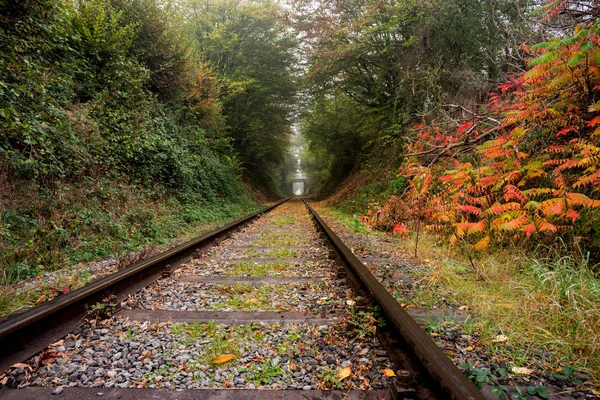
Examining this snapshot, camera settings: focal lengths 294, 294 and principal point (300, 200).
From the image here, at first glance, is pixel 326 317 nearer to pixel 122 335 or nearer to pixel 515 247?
pixel 122 335

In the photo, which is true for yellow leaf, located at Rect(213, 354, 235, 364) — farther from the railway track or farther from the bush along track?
the bush along track

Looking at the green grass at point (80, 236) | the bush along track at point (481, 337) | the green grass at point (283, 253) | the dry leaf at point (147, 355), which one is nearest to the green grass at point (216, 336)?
the dry leaf at point (147, 355)

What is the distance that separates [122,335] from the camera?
2.11m

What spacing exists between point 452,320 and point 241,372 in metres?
1.66

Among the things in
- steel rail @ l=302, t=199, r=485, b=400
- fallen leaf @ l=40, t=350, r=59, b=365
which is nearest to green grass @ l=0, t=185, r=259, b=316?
fallen leaf @ l=40, t=350, r=59, b=365

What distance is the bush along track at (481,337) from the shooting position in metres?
1.56

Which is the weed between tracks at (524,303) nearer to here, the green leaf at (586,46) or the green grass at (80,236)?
the green leaf at (586,46)

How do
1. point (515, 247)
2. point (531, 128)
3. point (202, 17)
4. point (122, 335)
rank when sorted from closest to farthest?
1. point (122, 335)
2. point (515, 247)
3. point (531, 128)
4. point (202, 17)

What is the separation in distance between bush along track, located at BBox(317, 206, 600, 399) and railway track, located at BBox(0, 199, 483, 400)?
1.21ft

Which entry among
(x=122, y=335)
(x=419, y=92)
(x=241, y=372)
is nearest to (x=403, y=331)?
(x=241, y=372)

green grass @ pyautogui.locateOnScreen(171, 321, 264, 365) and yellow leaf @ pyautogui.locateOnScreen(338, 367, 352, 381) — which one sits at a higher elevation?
yellow leaf @ pyautogui.locateOnScreen(338, 367, 352, 381)

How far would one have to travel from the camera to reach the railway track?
5.02ft

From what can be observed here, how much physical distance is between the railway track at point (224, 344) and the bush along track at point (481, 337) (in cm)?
37

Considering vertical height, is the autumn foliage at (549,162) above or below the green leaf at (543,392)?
above
